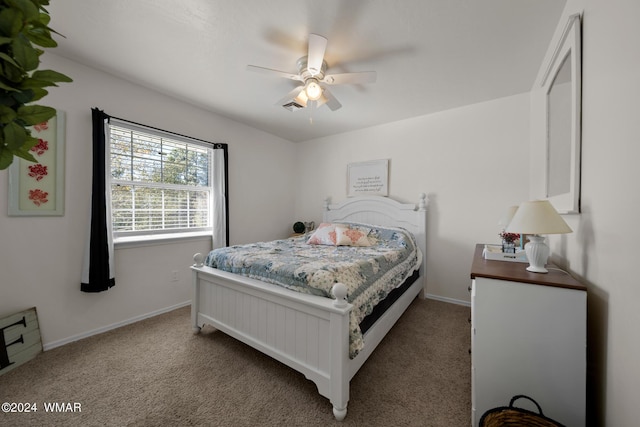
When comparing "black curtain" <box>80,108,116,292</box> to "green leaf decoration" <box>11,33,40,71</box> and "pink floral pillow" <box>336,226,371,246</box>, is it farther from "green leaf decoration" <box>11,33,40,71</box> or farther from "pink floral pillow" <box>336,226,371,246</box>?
"green leaf decoration" <box>11,33,40,71</box>

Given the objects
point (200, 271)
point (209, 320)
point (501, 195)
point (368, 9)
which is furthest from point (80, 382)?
point (501, 195)

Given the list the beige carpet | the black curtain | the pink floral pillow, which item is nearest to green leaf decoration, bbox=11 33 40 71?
the beige carpet

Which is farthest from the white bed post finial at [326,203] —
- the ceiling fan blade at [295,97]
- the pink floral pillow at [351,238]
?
the ceiling fan blade at [295,97]

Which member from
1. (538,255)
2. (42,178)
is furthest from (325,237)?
(42,178)

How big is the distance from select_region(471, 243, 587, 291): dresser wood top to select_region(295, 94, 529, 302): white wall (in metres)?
1.49

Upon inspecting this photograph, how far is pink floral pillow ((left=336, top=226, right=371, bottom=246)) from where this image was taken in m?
2.81

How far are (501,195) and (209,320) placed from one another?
10.3 feet

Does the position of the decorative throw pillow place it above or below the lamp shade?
below

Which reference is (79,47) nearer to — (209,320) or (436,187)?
(209,320)

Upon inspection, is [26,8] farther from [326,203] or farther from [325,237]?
[326,203]

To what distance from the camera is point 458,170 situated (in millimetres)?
2936

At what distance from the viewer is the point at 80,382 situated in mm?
1605

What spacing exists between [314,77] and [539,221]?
68.9 inches

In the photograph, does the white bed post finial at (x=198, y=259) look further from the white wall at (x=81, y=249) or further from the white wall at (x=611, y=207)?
the white wall at (x=611, y=207)
